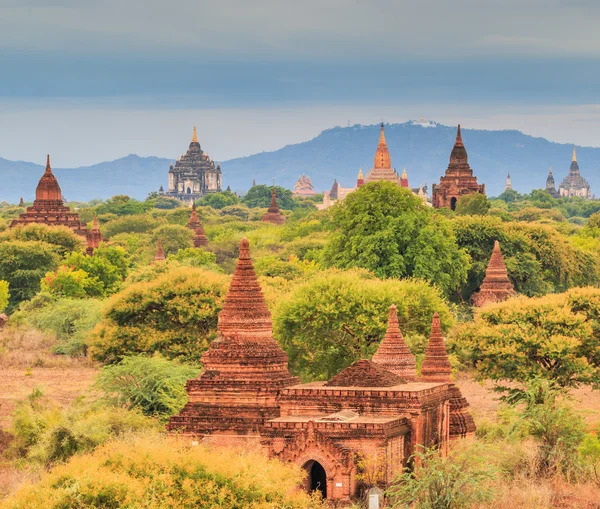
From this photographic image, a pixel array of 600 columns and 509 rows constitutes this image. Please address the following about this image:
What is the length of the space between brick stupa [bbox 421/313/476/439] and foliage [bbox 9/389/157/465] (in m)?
5.99

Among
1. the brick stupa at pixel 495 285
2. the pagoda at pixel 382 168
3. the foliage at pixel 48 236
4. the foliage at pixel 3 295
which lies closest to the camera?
the brick stupa at pixel 495 285

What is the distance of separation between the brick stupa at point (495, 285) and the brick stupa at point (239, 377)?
1265 inches

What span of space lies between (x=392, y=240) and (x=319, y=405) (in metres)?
31.9

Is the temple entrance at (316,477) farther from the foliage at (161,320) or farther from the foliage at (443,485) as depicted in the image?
the foliage at (161,320)

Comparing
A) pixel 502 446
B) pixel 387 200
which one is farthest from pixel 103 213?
pixel 502 446

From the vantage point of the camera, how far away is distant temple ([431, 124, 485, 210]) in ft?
407

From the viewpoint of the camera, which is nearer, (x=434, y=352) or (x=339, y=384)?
(x=339, y=384)

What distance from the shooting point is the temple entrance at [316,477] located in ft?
106

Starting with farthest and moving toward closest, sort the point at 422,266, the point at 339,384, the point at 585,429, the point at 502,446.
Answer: the point at 422,266, the point at 585,429, the point at 502,446, the point at 339,384

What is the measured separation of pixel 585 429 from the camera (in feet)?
134

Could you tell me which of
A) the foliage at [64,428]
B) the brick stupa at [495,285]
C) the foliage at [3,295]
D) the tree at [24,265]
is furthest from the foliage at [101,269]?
the foliage at [64,428]

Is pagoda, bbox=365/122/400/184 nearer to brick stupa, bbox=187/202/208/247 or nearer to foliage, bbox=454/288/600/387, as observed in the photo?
A: brick stupa, bbox=187/202/208/247

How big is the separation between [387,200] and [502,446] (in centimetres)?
3231

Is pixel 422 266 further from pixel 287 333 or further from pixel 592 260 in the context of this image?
pixel 592 260
